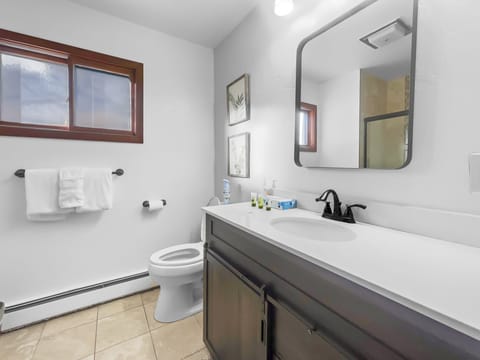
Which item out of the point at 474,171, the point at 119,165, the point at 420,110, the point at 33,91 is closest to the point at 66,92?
the point at 33,91

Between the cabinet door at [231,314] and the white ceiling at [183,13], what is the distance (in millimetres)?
1776

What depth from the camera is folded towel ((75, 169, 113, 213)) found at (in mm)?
1657

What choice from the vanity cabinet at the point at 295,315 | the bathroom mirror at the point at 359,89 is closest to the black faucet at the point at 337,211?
the bathroom mirror at the point at 359,89

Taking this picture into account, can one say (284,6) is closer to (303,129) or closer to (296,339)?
(303,129)

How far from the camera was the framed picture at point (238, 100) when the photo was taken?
1731mm

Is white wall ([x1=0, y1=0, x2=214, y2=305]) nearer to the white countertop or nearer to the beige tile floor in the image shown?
the beige tile floor

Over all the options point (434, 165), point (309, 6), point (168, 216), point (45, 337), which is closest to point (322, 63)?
point (309, 6)

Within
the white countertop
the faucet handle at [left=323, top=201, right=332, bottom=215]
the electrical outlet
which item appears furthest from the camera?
the faucet handle at [left=323, top=201, right=332, bottom=215]

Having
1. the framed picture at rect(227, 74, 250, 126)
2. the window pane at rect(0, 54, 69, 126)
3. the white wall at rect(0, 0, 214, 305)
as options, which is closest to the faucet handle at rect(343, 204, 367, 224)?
the framed picture at rect(227, 74, 250, 126)

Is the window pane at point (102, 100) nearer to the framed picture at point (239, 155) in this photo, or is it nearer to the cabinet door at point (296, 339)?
the framed picture at point (239, 155)

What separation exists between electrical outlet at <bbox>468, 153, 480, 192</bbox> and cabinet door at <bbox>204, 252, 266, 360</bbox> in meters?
0.81

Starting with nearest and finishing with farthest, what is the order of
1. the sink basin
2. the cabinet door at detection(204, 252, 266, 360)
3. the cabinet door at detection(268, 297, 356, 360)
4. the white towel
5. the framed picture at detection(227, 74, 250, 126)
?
the cabinet door at detection(268, 297, 356, 360), the cabinet door at detection(204, 252, 266, 360), the sink basin, the white towel, the framed picture at detection(227, 74, 250, 126)

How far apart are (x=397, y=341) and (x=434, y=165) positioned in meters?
0.65

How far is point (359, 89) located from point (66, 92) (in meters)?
2.02
